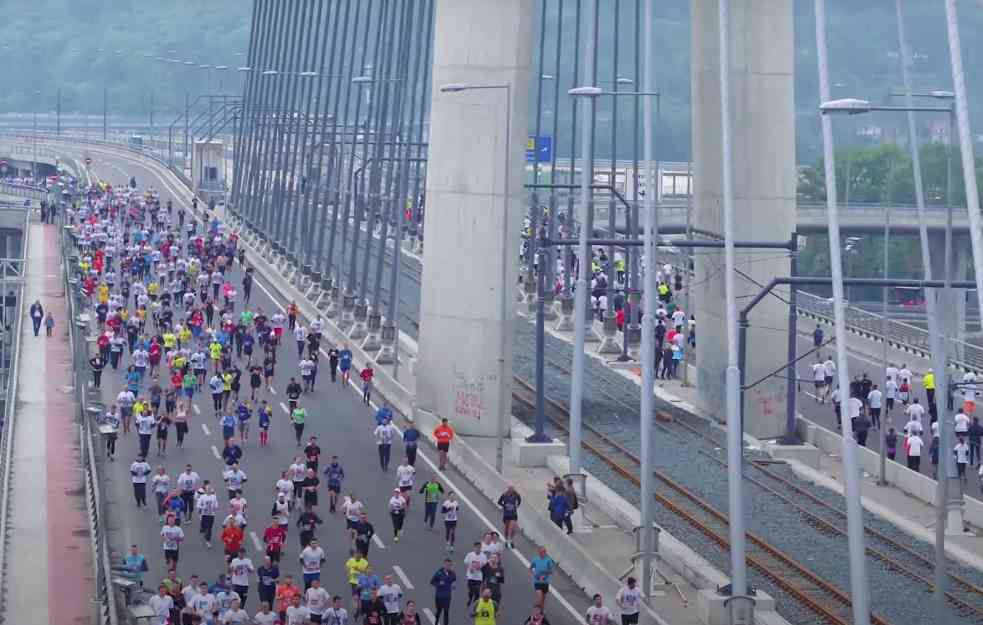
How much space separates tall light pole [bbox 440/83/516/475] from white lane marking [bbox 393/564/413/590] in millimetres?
7838

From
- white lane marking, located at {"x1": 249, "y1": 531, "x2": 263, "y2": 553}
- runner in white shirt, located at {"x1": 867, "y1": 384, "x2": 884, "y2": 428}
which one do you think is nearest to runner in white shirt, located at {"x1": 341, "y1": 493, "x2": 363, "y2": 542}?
white lane marking, located at {"x1": 249, "y1": 531, "x2": 263, "y2": 553}

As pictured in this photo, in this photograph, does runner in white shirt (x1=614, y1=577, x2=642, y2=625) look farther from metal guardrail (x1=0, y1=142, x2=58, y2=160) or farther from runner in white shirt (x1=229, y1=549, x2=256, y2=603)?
metal guardrail (x1=0, y1=142, x2=58, y2=160)

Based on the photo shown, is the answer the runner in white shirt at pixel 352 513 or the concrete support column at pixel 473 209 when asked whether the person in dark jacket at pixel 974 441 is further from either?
the runner in white shirt at pixel 352 513

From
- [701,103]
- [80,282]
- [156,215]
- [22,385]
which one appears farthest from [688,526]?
[156,215]

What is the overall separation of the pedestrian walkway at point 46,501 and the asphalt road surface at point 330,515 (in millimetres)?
846

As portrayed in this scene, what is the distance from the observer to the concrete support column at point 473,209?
44.7 m

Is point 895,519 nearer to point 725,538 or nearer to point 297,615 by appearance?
point 725,538

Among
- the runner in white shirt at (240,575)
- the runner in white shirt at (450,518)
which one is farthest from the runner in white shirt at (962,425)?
the runner in white shirt at (240,575)

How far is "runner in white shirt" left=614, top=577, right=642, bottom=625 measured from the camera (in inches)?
1085

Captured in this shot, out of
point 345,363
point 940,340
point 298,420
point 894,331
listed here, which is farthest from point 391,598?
point 894,331

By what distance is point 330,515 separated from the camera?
35781 millimetres

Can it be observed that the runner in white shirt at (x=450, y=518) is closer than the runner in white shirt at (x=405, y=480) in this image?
Yes

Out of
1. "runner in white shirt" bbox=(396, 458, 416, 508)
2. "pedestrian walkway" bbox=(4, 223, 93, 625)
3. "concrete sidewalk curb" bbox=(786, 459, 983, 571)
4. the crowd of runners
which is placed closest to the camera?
the crowd of runners

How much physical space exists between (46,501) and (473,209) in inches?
521
